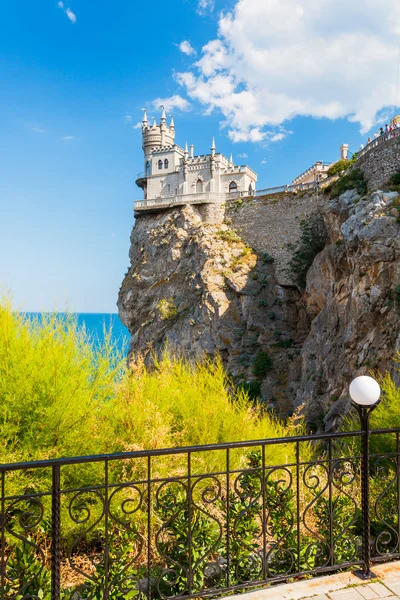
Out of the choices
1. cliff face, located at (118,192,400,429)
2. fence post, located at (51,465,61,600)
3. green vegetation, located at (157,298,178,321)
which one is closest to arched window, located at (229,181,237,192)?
cliff face, located at (118,192,400,429)

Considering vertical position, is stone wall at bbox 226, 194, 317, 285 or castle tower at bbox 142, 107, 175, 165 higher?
castle tower at bbox 142, 107, 175, 165

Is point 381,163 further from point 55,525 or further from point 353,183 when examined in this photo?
point 55,525

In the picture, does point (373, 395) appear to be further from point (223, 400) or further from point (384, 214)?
point (384, 214)

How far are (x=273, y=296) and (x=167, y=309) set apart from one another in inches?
289

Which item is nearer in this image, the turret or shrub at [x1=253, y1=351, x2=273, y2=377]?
shrub at [x1=253, y1=351, x2=273, y2=377]

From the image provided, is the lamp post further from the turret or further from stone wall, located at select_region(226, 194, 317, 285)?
the turret

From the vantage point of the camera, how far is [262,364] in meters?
24.8

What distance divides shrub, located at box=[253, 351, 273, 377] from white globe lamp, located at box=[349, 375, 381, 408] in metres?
21.9

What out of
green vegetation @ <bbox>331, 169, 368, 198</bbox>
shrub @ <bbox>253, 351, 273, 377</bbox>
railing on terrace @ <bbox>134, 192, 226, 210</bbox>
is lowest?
shrub @ <bbox>253, 351, 273, 377</bbox>

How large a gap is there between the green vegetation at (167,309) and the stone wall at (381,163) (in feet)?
48.9

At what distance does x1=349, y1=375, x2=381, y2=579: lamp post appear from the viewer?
3.13 meters

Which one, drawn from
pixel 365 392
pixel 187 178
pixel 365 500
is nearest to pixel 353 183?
pixel 187 178

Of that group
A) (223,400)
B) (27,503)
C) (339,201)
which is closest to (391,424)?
(223,400)

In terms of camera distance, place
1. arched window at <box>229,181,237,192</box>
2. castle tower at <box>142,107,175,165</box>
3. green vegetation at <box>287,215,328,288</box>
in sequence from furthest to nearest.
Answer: castle tower at <box>142,107,175,165</box> → arched window at <box>229,181,237,192</box> → green vegetation at <box>287,215,328,288</box>
